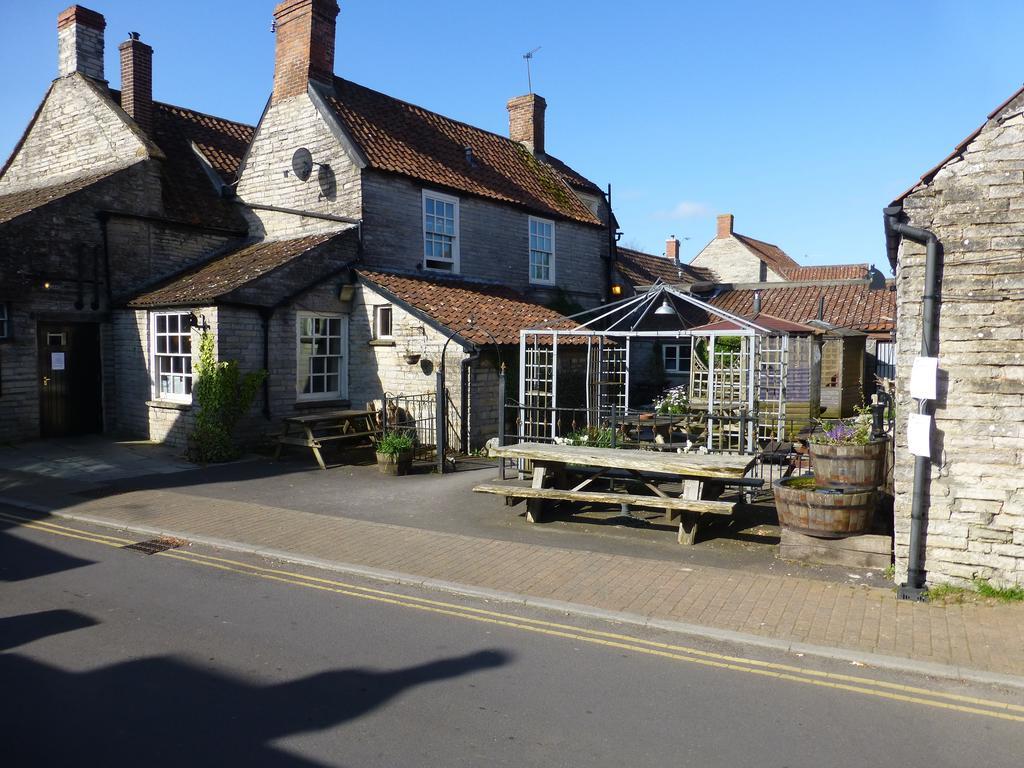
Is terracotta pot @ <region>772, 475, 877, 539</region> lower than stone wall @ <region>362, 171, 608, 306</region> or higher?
lower

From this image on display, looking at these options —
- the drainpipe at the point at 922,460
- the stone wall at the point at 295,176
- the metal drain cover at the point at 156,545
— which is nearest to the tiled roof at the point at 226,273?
the stone wall at the point at 295,176

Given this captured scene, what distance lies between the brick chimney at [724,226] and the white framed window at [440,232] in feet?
99.7

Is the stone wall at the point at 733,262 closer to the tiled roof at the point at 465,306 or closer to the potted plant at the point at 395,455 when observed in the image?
the tiled roof at the point at 465,306

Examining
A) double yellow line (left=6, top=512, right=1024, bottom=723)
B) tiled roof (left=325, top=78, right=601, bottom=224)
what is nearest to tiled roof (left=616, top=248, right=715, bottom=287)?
tiled roof (left=325, top=78, right=601, bottom=224)

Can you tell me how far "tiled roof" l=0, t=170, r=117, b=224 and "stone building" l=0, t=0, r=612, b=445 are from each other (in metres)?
0.16

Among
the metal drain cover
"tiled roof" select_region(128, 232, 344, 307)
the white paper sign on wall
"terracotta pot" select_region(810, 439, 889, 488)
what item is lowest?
the metal drain cover

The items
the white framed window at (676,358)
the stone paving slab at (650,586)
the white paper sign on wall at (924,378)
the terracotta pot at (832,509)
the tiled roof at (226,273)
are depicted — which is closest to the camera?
the stone paving slab at (650,586)

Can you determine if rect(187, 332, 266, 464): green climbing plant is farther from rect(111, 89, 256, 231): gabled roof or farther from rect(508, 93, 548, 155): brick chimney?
rect(508, 93, 548, 155): brick chimney

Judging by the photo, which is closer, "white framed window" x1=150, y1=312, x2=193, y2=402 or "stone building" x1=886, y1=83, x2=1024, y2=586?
"stone building" x1=886, y1=83, x2=1024, y2=586

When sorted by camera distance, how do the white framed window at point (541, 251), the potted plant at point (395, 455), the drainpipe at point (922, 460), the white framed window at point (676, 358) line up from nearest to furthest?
1. the drainpipe at point (922, 460)
2. the potted plant at point (395, 455)
3. the white framed window at point (541, 251)
4. the white framed window at point (676, 358)

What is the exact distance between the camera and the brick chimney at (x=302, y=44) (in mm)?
18594

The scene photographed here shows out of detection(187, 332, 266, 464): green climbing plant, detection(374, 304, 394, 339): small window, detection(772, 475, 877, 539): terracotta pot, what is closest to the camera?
detection(772, 475, 877, 539): terracotta pot

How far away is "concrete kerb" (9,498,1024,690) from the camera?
555 cm

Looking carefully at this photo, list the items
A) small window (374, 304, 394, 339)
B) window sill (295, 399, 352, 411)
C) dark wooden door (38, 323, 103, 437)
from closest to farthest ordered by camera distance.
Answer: dark wooden door (38, 323, 103, 437), window sill (295, 399, 352, 411), small window (374, 304, 394, 339)
